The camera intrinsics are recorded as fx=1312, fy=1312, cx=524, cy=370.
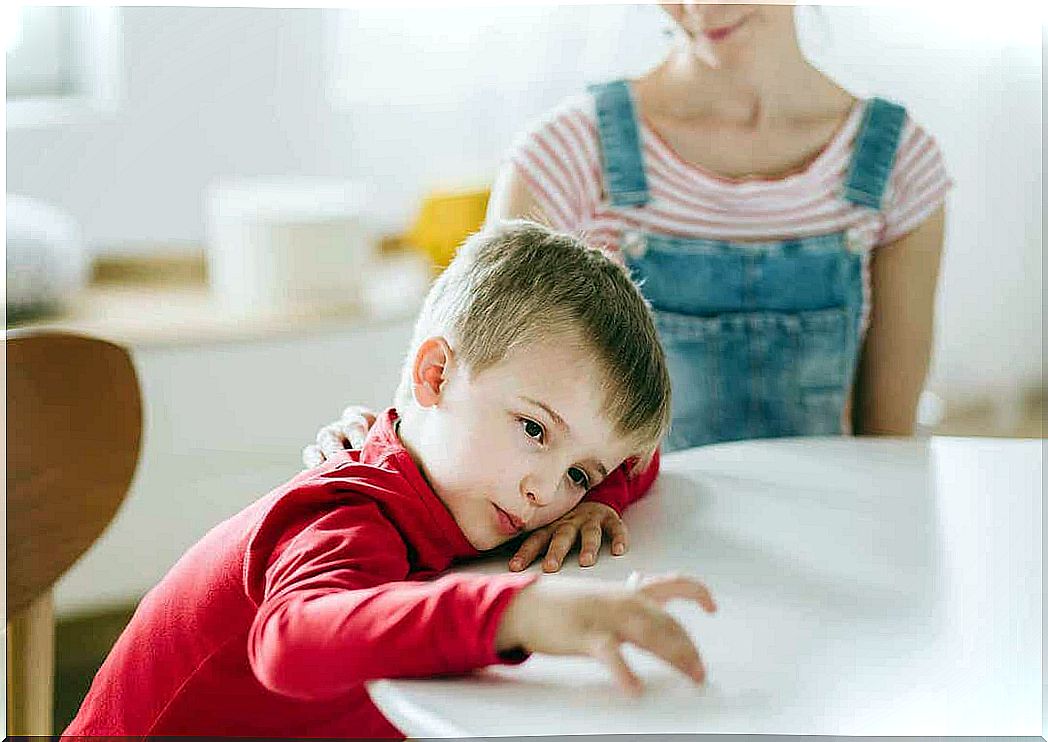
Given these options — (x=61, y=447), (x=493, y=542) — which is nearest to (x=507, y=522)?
(x=493, y=542)

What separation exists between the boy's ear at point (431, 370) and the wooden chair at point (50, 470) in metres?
0.25

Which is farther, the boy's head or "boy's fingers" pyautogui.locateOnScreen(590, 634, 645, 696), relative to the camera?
the boy's head

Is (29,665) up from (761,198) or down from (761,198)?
down

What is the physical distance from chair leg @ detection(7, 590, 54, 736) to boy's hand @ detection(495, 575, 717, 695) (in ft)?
1.27

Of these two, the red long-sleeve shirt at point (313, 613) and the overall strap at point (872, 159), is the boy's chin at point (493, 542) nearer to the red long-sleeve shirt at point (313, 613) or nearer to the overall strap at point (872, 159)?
the red long-sleeve shirt at point (313, 613)

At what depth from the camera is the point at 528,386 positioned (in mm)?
564

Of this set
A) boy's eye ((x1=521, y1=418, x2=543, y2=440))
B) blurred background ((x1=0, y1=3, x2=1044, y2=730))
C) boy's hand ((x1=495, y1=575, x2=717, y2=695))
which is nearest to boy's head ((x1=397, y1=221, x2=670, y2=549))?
boy's eye ((x1=521, y1=418, x2=543, y2=440))

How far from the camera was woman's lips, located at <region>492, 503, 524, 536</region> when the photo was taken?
579 mm

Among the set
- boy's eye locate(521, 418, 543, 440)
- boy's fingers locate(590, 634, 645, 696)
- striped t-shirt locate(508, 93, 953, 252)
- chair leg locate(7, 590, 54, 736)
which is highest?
striped t-shirt locate(508, 93, 953, 252)

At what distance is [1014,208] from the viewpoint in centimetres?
184

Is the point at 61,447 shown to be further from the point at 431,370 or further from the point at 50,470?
the point at 431,370

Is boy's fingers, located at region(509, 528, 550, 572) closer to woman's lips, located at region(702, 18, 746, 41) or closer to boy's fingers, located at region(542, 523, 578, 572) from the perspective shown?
boy's fingers, located at region(542, 523, 578, 572)

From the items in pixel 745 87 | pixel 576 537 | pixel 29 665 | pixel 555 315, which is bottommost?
pixel 29 665

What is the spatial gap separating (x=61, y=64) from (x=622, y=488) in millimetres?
1284
